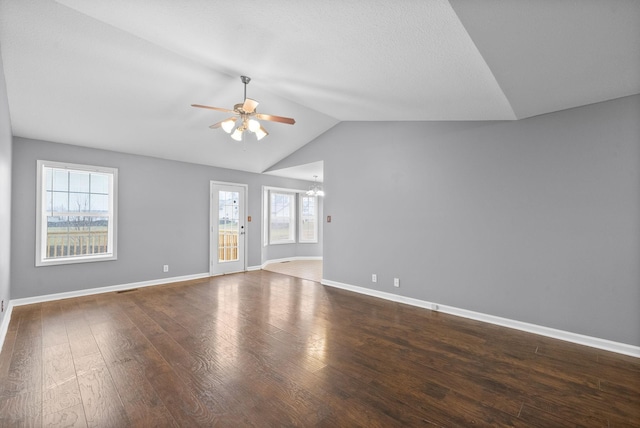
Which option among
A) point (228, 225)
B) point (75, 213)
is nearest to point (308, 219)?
point (228, 225)

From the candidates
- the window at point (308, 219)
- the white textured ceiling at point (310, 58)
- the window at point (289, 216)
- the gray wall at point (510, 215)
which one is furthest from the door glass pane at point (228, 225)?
the gray wall at point (510, 215)

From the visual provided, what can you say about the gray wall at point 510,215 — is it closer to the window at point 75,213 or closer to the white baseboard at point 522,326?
the white baseboard at point 522,326

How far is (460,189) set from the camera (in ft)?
12.5

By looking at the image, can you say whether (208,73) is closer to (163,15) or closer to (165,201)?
(163,15)

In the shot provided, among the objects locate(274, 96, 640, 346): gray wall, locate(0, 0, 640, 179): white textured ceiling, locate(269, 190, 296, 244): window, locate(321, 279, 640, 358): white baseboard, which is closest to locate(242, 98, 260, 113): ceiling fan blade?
locate(0, 0, 640, 179): white textured ceiling

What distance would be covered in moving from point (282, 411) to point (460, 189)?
10.9 ft

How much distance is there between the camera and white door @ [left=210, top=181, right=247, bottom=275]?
6.15 meters

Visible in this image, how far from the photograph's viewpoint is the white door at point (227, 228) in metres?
6.15

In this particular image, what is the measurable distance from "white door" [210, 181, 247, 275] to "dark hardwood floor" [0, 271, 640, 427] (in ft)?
7.95

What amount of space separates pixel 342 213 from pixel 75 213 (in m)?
4.42

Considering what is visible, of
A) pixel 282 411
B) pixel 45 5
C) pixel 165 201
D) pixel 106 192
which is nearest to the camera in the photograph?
pixel 282 411

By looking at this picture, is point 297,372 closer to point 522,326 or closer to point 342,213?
point 522,326

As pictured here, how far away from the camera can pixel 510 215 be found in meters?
3.40

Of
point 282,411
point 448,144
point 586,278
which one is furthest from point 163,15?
point 586,278
